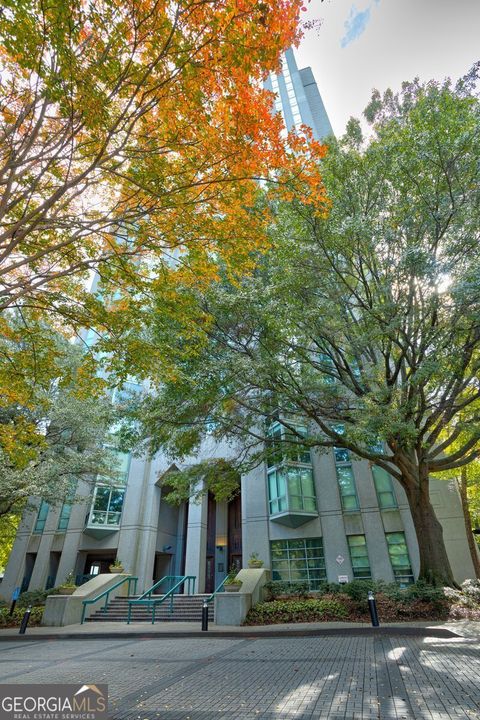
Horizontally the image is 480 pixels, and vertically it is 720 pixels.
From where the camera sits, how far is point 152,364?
7758 millimetres

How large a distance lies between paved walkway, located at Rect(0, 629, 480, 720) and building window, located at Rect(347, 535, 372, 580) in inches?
358

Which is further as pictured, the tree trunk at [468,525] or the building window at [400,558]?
the building window at [400,558]

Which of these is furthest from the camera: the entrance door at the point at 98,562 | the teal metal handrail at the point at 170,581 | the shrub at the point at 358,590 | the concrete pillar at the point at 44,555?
the entrance door at the point at 98,562

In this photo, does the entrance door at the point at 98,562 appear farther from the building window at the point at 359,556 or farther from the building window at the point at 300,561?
the building window at the point at 359,556

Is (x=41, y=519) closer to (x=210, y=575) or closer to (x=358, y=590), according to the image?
(x=210, y=575)

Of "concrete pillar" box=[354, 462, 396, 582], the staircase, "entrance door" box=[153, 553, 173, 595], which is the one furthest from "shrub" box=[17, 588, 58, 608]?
"concrete pillar" box=[354, 462, 396, 582]

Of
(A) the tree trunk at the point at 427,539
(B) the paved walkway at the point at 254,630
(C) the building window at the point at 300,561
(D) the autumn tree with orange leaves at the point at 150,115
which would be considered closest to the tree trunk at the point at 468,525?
(A) the tree trunk at the point at 427,539

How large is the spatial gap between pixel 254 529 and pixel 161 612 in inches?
248

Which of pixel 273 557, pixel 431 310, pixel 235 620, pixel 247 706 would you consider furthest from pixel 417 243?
pixel 273 557

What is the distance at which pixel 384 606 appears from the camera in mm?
10906

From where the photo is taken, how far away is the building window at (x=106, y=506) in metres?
21.3

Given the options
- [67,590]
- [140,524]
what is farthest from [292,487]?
[67,590]

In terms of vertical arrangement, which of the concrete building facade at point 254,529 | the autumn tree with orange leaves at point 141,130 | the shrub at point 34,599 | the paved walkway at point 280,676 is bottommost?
the paved walkway at point 280,676

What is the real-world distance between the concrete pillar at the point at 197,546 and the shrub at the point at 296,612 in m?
7.90
